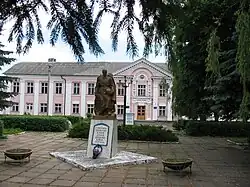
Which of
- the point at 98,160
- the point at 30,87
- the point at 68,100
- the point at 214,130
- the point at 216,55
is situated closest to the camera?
the point at 216,55

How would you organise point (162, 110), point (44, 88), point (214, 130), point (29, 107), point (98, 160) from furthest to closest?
point (44, 88) < point (29, 107) < point (162, 110) < point (214, 130) < point (98, 160)

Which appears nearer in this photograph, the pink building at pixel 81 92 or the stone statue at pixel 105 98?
the stone statue at pixel 105 98

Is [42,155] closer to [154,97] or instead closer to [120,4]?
[120,4]

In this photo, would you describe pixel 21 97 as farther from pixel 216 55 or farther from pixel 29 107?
pixel 216 55

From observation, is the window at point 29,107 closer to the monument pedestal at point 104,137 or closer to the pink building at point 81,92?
the pink building at point 81,92

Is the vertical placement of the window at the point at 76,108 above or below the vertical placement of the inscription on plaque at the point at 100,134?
above

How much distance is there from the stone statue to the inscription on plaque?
0.39m

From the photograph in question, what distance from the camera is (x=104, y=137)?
10508 millimetres

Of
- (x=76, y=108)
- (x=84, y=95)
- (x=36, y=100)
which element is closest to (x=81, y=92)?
(x=84, y=95)

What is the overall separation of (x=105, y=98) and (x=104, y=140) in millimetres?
1586

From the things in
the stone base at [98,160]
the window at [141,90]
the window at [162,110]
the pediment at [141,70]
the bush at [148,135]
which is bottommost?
the stone base at [98,160]

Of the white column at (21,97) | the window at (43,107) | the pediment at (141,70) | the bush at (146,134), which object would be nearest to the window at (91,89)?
the pediment at (141,70)

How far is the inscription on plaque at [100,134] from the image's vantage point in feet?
34.3

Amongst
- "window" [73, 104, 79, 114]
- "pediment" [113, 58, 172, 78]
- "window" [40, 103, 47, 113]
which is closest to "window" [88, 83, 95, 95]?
"window" [73, 104, 79, 114]
